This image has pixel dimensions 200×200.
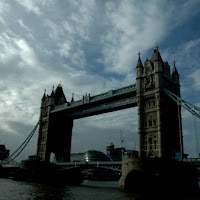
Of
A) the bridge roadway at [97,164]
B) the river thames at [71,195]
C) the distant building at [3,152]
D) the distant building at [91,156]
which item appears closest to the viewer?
the river thames at [71,195]

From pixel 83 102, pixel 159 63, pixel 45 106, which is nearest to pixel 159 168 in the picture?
pixel 159 63

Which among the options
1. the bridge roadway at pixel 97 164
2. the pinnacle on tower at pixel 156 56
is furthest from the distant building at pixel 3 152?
the pinnacle on tower at pixel 156 56

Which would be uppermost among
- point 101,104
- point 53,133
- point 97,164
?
point 101,104

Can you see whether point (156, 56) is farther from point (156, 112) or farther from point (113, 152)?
point (113, 152)

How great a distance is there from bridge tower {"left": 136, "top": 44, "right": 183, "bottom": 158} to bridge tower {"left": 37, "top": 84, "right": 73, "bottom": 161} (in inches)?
1388

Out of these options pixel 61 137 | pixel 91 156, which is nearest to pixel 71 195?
pixel 61 137

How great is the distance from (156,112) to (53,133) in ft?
135

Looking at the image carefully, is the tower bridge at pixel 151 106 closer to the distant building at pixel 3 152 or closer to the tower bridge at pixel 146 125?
the tower bridge at pixel 146 125

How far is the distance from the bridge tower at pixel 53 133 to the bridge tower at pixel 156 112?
35.3 m

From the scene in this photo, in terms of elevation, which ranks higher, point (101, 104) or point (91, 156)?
point (101, 104)

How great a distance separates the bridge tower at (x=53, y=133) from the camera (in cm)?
7944

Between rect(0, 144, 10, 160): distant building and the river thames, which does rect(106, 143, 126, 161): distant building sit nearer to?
rect(0, 144, 10, 160): distant building

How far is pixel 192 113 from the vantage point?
4653 cm

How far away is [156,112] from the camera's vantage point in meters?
52.3
